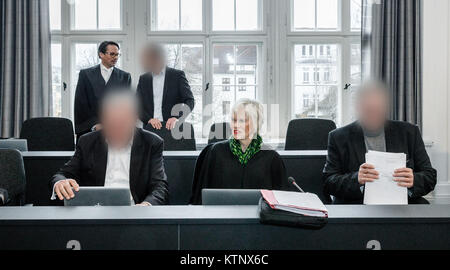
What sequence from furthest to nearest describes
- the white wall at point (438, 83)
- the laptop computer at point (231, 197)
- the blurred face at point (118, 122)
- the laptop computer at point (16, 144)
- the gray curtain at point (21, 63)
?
the gray curtain at point (21, 63), the white wall at point (438, 83), the laptop computer at point (16, 144), the blurred face at point (118, 122), the laptop computer at point (231, 197)

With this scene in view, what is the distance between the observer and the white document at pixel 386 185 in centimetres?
187

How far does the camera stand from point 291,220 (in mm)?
1236

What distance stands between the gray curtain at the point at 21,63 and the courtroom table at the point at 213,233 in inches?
122

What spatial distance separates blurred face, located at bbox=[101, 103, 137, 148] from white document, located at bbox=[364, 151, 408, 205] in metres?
1.05

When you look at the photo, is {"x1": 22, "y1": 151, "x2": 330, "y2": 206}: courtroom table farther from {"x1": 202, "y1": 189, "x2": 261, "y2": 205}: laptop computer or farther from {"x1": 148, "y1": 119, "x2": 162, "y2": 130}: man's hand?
{"x1": 202, "y1": 189, "x2": 261, "y2": 205}: laptop computer

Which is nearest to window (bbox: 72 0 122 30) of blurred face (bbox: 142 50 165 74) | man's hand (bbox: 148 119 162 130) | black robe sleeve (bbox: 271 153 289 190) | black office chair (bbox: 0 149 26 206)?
blurred face (bbox: 142 50 165 74)

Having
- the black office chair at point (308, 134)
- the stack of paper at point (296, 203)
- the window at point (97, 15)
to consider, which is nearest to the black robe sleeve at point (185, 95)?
the black office chair at point (308, 134)

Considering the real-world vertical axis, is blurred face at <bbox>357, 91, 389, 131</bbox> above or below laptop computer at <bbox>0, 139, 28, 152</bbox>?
above

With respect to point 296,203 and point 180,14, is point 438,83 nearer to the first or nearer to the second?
point 180,14

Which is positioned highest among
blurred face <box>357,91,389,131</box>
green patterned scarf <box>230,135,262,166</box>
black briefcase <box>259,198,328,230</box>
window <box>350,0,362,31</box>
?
window <box>350,0,362,31</box>

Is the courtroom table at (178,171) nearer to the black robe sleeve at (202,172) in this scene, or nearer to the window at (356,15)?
the black robe sleeve at (202,172)

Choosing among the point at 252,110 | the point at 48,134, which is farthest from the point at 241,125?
the point at 48,134

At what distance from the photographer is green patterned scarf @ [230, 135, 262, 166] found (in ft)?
7.61

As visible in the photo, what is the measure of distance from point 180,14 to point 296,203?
136 inches
